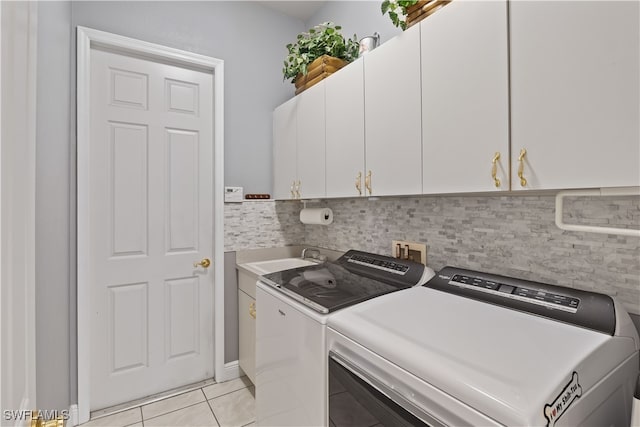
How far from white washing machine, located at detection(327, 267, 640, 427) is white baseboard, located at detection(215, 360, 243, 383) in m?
1.51

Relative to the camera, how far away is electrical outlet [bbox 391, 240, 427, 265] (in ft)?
5.61

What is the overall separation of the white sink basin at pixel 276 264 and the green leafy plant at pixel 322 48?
1.35 metres

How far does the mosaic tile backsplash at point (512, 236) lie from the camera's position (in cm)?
105

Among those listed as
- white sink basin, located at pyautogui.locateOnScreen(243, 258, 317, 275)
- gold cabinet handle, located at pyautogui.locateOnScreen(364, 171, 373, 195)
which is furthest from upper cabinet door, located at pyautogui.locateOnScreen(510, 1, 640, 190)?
white sink basin, located at pyautogui.locateOnScreen(243, 258, 317, 275)

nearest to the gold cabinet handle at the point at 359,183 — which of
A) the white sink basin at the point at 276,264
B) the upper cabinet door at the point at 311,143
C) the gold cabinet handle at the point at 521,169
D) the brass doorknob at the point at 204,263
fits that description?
the upper cabinet door at the point at 311,143

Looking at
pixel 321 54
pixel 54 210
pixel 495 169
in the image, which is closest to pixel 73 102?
pixel 54 210

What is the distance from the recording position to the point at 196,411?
201 cm

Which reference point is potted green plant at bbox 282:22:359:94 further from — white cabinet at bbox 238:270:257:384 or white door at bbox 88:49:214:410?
white cabinet at bbox 238:270:257:384

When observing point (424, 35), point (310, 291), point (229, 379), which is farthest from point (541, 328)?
point (229, 379)

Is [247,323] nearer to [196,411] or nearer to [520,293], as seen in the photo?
[196,411]

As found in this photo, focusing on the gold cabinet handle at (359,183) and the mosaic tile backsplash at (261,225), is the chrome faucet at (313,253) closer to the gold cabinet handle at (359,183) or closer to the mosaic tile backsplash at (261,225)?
the mosaic tile backsplash at (261,225)

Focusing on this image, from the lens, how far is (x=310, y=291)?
141 centimetres

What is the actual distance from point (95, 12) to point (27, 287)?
6.94 feet

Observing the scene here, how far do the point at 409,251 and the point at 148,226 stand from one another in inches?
67.6
